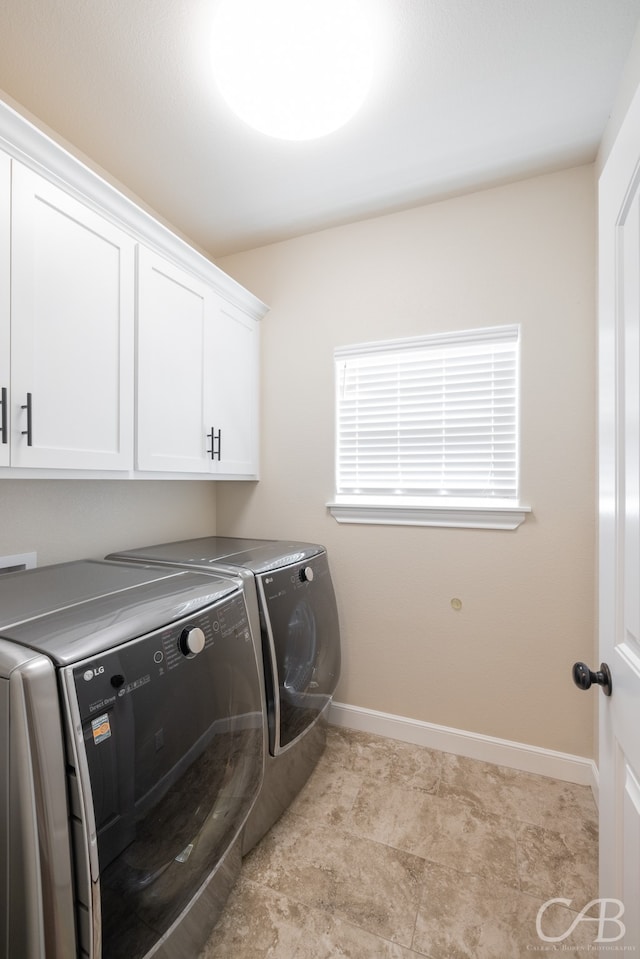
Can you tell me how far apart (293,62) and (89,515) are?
68.1 inches

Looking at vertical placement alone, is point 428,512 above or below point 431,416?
below

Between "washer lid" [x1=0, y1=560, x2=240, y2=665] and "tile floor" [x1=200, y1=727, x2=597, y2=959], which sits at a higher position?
"washer lid" [x1=0, y1=560, x2=240, y2=665]

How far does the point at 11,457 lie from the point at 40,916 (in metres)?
1.00

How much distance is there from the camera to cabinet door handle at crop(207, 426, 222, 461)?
6.62ft

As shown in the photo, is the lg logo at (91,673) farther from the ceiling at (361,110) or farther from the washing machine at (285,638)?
the ceiling at (361,110)

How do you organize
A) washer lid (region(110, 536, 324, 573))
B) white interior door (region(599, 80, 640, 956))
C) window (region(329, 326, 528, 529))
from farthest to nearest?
1. window (region(329, 326, 528, 529))
2. washer lid (region(110, 536, 324, 573))
3. white interior door (region(599, 80, 640, 956))

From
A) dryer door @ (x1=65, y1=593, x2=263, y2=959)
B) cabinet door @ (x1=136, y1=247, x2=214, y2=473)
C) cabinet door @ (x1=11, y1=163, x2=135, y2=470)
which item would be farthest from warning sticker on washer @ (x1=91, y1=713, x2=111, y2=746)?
cabinet door @ (x1=136, y1=247, x2=214, y2=473)

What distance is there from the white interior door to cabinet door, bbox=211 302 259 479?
1605 millimetres

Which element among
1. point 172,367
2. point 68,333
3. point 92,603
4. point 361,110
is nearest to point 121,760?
point 92,603

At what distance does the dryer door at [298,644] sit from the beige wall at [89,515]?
2.60 feet

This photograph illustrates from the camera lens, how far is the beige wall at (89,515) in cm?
149

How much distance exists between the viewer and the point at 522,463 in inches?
75.0

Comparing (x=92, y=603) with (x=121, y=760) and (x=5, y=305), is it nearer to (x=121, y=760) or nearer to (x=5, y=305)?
(x=121, y=760)

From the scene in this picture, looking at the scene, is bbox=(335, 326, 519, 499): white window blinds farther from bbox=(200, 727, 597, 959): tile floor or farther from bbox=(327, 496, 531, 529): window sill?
bbox=(200, 727, 597, 959): tile floor
